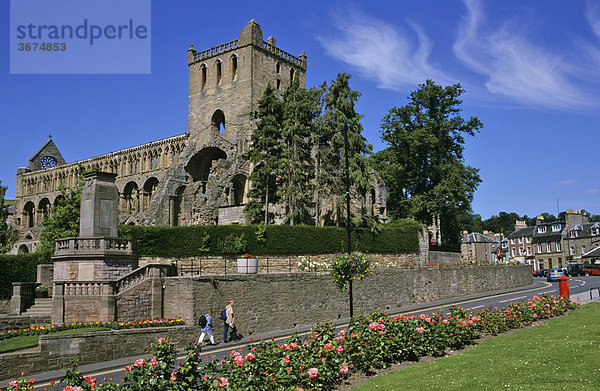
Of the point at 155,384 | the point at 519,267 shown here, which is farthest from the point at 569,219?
the point at 155,384

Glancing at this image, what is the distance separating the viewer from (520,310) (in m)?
18.5

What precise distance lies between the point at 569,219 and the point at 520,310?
229 feet

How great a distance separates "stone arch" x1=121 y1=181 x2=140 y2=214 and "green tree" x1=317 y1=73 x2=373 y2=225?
31.6m

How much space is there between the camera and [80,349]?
17.3 meters

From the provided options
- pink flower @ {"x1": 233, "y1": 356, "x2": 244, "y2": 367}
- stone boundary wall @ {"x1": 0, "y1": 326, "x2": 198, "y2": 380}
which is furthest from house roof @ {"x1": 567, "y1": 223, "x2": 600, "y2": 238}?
pink flower @ {"x1": 233, "y1": 356, "x2": 244, "y2": 367}

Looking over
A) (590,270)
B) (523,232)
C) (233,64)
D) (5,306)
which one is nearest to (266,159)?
(233,64)

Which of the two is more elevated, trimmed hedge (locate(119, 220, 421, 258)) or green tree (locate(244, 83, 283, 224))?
green tree (locate(244, 83, 283, 224))

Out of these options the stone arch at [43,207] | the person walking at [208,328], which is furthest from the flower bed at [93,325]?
the stone arch at [43,207]

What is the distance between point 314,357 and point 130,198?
57.0m

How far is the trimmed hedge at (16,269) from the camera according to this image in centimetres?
2989

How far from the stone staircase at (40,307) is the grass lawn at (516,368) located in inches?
742

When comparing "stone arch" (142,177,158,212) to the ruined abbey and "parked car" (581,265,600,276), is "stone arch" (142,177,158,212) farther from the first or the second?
"parked car" (581,265,600,276)

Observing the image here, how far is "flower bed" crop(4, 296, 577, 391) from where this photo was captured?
8906 mm

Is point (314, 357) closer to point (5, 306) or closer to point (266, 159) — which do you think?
point (5, 306)
